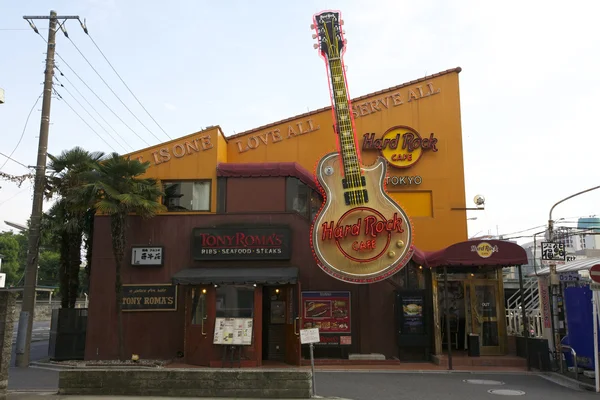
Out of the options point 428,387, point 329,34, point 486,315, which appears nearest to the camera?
point 428,387

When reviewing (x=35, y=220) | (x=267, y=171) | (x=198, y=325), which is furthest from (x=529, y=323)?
(x=35, y=220)

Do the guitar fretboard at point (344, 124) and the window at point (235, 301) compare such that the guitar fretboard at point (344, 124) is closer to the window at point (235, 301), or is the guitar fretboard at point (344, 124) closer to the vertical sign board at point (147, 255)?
the window at point (235, 301)

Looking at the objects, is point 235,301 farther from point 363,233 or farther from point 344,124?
point 344,124

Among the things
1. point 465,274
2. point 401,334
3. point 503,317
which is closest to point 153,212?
point 401,334

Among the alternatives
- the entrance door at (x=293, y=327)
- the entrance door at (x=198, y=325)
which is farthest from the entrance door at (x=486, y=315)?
the entrance door at (x=198, y=325)

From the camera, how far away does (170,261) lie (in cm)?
1900

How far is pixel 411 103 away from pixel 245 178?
8899 millimetres

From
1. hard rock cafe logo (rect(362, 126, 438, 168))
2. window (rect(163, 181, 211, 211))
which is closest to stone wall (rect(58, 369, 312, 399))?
window (rect(163, 181, 211, 211))

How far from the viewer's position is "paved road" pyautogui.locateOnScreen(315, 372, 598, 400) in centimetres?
1202

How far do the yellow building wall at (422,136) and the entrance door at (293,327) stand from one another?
6.92m

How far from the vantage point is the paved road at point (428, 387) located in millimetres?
12023

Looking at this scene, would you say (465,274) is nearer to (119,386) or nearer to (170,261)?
(170,261)

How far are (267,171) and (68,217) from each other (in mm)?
8502

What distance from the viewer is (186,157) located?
19750 millimetres
